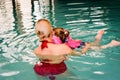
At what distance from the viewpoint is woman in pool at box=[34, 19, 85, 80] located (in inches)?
175

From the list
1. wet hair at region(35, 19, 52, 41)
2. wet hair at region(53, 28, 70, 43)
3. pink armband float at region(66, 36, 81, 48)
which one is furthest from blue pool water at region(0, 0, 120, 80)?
wet hair at region(35, 19, 52, 41)

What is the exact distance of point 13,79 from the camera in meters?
5.35

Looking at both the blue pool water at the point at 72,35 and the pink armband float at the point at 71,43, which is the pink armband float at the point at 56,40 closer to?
the pink armband float at the point at 71,43

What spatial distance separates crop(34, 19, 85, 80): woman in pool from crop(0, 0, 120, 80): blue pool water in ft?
2.61

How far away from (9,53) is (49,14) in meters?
5.75

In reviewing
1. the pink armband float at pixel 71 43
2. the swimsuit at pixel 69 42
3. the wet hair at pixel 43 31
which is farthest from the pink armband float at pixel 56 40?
the pink armband float at pixel 71 43

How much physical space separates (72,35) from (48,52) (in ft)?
12.8

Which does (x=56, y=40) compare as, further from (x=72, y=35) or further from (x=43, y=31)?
(x=72, y=35)

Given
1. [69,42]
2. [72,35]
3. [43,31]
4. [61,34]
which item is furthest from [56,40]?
[72,35]

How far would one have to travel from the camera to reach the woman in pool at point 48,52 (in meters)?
4.43

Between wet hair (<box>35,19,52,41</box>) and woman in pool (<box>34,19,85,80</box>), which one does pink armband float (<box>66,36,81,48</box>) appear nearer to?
woman in pool (<box>34,19,85,80</box>)

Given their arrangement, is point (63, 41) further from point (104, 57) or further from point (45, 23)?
point (104, 57)

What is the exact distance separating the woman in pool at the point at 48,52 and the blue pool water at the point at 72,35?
795 mm

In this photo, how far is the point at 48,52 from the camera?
14.7ft
